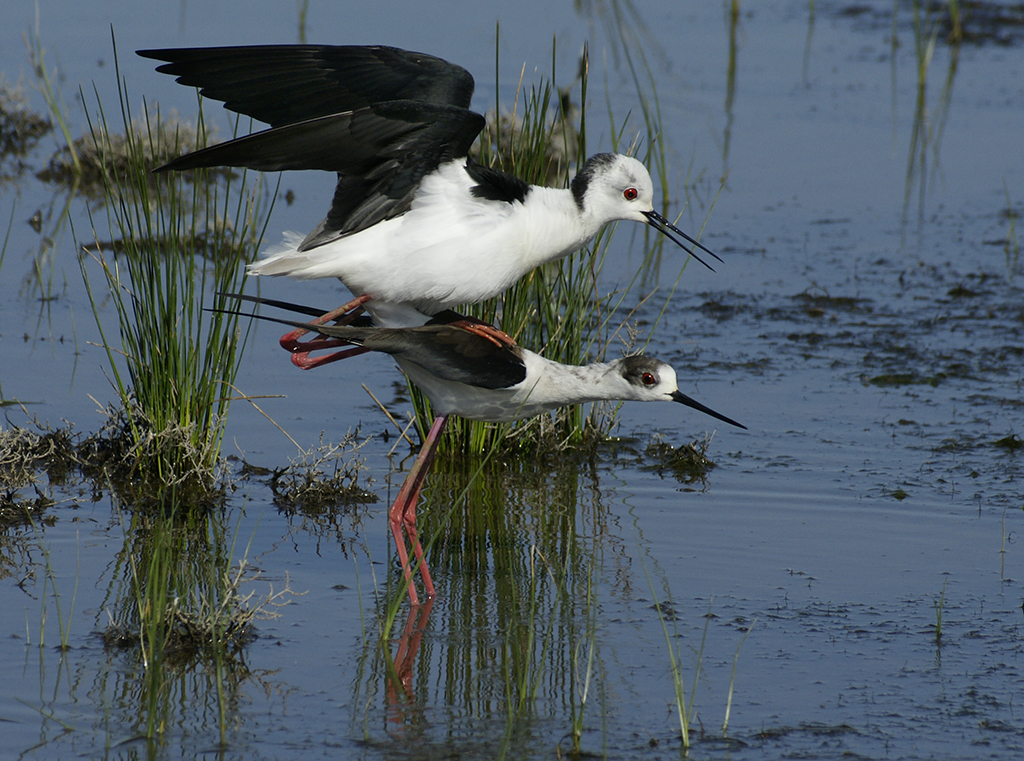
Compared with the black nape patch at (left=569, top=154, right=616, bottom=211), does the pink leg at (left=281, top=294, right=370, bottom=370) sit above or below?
below

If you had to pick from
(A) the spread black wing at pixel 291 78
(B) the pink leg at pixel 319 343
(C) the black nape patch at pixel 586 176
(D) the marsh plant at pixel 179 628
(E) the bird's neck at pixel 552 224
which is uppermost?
(A) the spread black wing at pixel 291 78

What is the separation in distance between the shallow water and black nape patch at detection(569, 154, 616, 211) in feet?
3.88

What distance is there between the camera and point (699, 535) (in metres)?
5.34

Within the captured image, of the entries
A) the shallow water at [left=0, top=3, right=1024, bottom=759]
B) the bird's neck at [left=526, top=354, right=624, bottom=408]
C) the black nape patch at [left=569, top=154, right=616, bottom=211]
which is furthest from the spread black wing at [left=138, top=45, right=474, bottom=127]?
the shallow water at [left=0, top=3, right=1024, bottom=759]

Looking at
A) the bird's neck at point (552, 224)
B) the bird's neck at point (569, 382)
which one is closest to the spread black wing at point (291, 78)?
the bird's neck at point (552, 224)

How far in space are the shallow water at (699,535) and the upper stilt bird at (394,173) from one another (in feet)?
2.70

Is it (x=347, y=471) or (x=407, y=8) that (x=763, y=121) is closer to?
(x=407, y=8)

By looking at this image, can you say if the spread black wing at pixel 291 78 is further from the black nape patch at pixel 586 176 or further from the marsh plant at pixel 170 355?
the marsh plant at pixel 170 355

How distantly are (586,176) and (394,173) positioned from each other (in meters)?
0.68

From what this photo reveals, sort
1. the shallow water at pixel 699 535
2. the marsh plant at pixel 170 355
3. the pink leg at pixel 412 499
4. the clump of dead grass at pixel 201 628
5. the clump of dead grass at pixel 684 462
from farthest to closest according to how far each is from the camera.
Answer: the clump of dead grass at pixel 684 462
the marsh plant at pixel 170 355
the pink leg at pixel 412 499
the clump of dead grass at pixel 201 628
the shallow water at pixel 699 535

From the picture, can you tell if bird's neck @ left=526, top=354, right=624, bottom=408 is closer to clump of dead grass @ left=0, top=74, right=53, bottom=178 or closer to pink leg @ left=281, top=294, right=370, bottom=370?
pink leg @ left=281, top=294, right=370, bottom=370

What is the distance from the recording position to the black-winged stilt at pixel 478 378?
463 centimetres

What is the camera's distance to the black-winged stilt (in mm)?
4629

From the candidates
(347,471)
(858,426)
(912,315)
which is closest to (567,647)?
(347,471)
